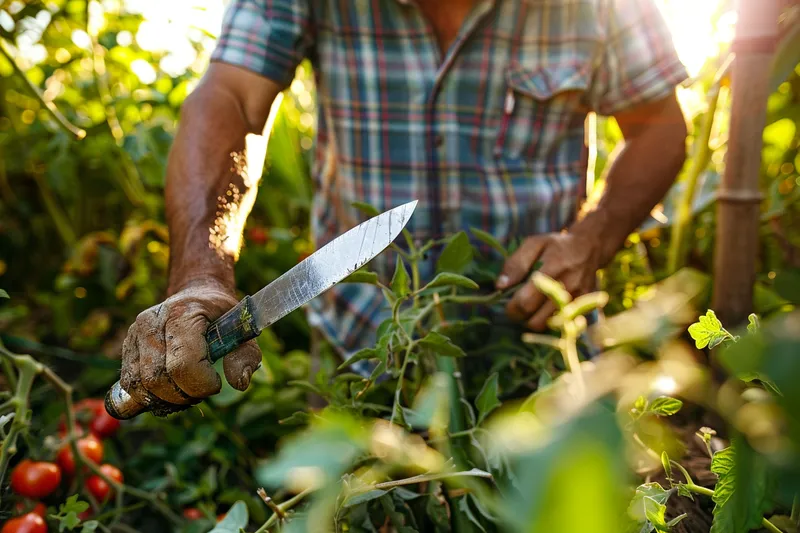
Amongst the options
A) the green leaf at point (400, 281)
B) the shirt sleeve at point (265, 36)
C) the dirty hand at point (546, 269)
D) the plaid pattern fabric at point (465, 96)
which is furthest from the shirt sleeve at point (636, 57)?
the green leaf at point (400, 281)

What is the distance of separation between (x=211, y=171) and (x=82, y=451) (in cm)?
41

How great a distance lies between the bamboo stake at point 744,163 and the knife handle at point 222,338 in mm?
639

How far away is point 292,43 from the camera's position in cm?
114

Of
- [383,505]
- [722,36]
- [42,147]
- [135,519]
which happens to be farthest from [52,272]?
[722,36]

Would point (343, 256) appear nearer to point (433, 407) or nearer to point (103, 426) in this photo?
point (433, 407)

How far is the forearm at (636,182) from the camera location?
1.19m

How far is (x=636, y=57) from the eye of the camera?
124 centimetres

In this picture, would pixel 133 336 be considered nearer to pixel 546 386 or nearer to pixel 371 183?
pixel 546 386

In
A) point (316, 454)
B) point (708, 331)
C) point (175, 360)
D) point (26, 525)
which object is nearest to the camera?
point (316, 454)

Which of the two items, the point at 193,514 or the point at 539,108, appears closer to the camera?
the point at 193,514

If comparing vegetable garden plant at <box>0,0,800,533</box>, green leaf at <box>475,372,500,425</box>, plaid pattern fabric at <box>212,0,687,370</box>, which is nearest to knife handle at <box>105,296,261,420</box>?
vegetable garden plant at <box>0,0,800,533</box>

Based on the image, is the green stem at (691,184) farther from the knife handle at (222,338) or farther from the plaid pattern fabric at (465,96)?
the knife handle at (222,338)

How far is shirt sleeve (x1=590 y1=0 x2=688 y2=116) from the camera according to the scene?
123 centimetres

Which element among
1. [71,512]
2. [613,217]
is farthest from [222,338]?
[613,217]
